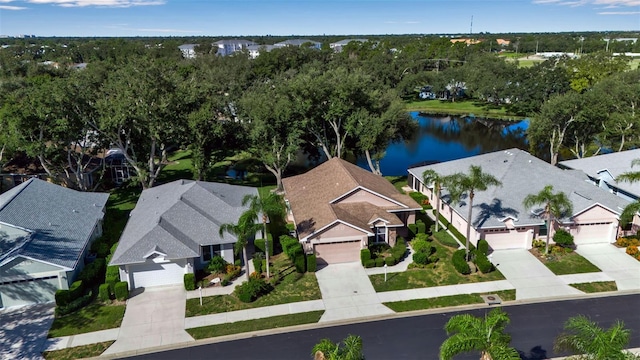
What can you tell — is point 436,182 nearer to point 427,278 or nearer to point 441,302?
point 427,278

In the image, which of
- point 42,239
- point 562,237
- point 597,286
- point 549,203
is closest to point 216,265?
point 42,239

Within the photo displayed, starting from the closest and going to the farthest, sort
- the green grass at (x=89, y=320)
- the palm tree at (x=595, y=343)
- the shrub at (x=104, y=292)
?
the palm tree at (x=595, y=343) < the green grass at (x=89, y=320) < the shrub at (x=104, y=292)

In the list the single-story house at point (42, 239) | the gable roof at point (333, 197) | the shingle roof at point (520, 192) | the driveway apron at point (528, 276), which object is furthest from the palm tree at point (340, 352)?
the shingle roof at point (520, 192)

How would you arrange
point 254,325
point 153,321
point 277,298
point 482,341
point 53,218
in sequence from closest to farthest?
point 482,341, point 254,325, point 153,321, point 277,298, point 53,218

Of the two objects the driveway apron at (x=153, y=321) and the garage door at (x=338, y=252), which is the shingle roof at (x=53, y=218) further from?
the garage door at (x=338, y=252)

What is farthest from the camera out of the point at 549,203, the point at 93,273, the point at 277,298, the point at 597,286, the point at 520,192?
the point at 520,192

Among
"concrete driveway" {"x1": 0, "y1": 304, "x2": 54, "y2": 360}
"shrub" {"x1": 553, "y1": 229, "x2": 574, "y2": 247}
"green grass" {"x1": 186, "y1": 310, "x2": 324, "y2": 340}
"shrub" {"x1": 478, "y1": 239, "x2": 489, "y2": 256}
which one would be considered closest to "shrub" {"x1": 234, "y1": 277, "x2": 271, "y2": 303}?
"green grass" {"x1": 186, "y1": 310, "x2": 324, "y2": 340}

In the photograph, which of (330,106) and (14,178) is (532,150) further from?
(14,178)
